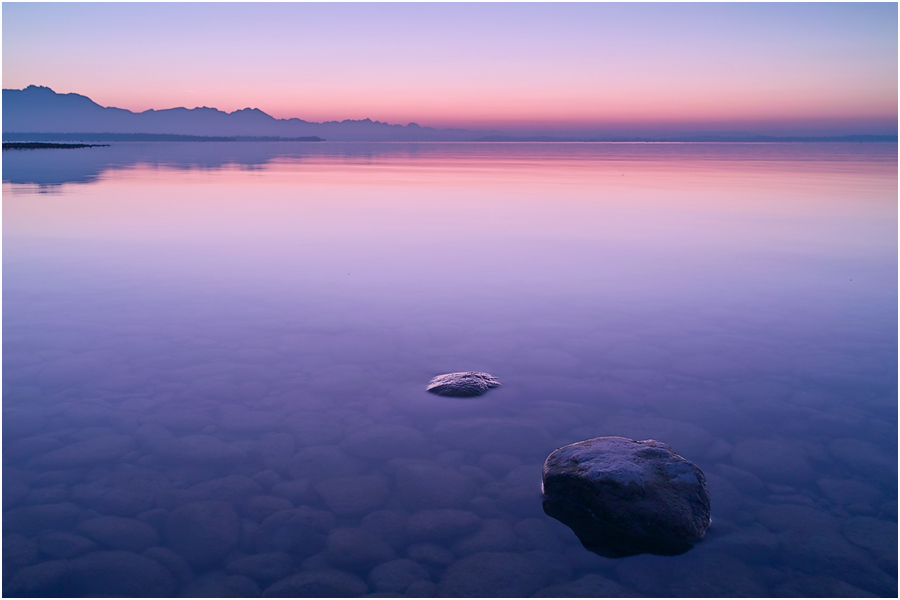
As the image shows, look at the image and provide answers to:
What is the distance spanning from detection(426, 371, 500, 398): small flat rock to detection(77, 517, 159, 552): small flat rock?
322 cm

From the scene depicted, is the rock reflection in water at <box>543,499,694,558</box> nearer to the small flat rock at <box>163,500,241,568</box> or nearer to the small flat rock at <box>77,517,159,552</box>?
the small flat rock at <box>163,500,241,568</box>

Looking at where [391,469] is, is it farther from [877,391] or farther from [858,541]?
[877,391]

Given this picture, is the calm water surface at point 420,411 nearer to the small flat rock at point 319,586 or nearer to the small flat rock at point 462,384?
the small flat rock at point 319,586

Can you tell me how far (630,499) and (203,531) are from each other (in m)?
3.31

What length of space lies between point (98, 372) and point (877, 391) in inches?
364

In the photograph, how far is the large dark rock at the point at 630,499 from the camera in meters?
4.59

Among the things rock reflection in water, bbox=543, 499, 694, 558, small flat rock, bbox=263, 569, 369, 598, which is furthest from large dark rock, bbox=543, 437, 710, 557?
small flat rock, bbox=263, 569, 369, 598

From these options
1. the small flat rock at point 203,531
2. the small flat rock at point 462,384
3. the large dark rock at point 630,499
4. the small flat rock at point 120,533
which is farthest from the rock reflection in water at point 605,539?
the small flat rock at point 120,533

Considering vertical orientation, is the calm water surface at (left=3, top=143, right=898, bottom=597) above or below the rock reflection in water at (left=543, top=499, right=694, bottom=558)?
above

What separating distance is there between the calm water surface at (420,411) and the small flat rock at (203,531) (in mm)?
17

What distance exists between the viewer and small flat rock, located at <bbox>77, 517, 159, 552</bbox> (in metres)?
4.47

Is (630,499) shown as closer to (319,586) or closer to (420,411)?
(319,586)

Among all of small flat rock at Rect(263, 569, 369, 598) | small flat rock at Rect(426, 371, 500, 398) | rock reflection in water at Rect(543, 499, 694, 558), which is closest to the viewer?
small flat rock at Rect(263, 569, 369, 598)

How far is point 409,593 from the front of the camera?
13.5 feet
